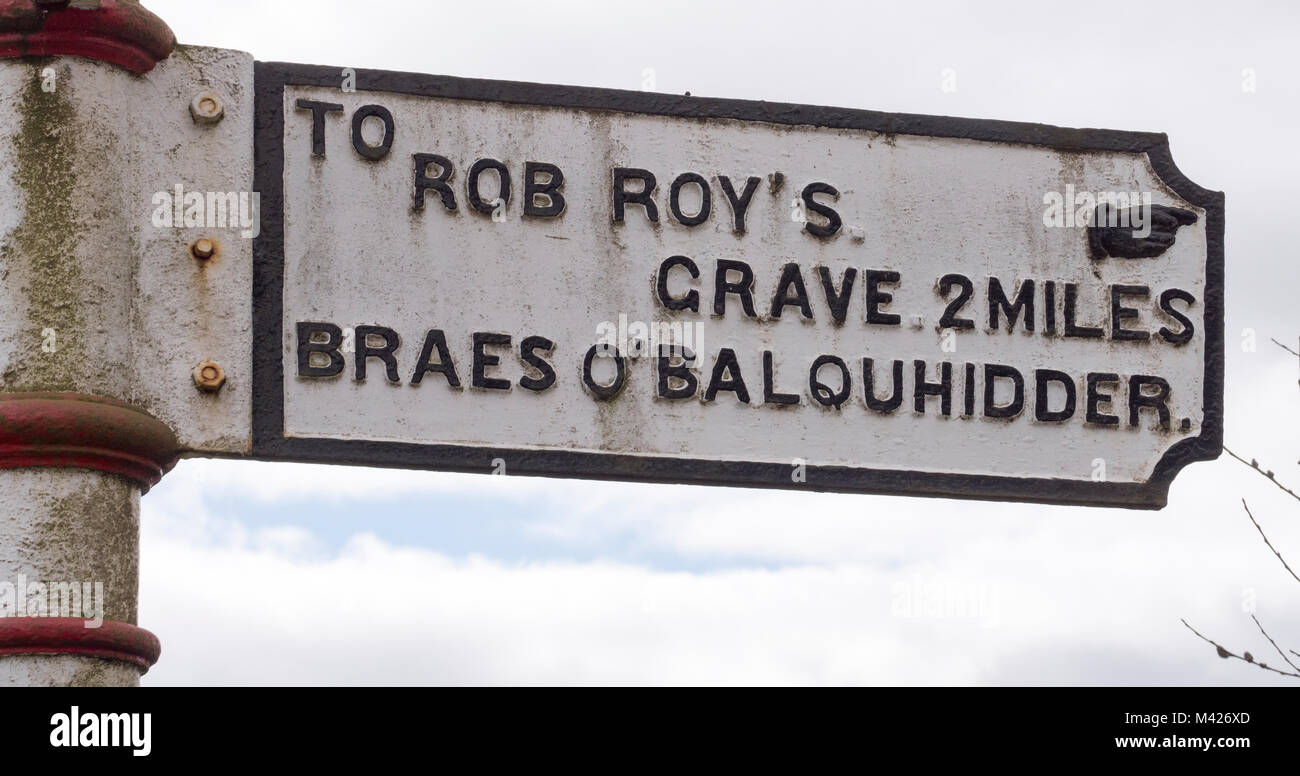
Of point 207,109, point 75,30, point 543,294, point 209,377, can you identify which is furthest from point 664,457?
point 75,30

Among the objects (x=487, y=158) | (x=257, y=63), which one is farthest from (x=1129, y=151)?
(x=257, y=63)

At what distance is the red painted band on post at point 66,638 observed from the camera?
334 cm

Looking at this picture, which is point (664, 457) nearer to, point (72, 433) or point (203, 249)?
point (203, 249)

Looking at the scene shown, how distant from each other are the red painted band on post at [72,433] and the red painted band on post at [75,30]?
2.19 ft

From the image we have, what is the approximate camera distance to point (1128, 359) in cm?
411

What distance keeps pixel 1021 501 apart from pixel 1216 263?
0.74m

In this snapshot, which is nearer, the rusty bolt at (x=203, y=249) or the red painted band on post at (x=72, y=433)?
the red painted band on post at (x=72, y=433)

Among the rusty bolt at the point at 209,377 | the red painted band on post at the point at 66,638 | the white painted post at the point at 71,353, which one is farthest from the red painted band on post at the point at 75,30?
the red painted band on post at the point at 66,638

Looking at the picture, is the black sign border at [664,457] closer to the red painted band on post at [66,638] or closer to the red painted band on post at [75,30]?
the red painted band on post at [75,30]

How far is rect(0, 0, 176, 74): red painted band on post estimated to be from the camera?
141 inches

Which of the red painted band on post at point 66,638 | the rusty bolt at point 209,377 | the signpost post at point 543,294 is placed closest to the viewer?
the red painted band on post at point 66,638

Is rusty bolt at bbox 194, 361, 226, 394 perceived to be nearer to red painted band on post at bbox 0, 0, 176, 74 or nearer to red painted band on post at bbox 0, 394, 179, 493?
red painted band on post at bbox 0, 394, 179, 493

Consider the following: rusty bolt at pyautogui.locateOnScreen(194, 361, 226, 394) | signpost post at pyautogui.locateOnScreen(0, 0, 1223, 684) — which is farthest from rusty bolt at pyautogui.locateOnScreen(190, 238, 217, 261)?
rusty bolt at pyautogui.locateOnScreen(194, 361, 226, 394)

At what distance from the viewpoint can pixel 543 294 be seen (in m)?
3.85
